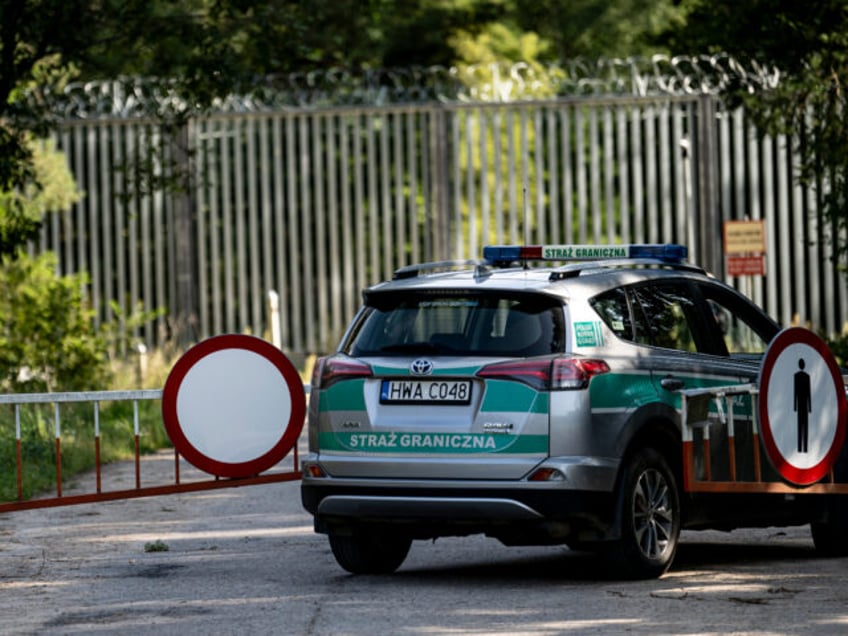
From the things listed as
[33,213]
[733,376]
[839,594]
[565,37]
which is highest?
[565,37]

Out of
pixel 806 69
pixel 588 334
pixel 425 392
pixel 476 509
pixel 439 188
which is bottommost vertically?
pixel 476 509

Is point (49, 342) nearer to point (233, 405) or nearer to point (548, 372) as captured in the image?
point (233, 405)

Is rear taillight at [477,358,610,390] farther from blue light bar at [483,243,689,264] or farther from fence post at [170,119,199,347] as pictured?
fence post at [170,119,199,347]

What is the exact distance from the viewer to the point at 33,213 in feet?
74.8

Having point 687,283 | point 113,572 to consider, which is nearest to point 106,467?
point 113,572

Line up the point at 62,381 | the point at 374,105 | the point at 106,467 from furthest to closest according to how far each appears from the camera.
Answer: the point at 374,105
the point at 62,381
the point at 106,467

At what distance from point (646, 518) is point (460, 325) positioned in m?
1.34

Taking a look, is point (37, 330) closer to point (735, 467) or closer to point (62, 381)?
point (62, 381)

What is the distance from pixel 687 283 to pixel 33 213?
44.1ft

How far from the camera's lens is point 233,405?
1080cm

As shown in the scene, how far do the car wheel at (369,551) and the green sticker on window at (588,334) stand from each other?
148 cm

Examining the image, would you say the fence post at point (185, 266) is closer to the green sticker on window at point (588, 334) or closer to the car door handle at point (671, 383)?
the car door handle at point (671, 383)

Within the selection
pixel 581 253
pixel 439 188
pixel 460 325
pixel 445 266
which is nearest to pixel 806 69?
pixel 581 253

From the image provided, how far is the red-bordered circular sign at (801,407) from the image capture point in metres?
10.2
